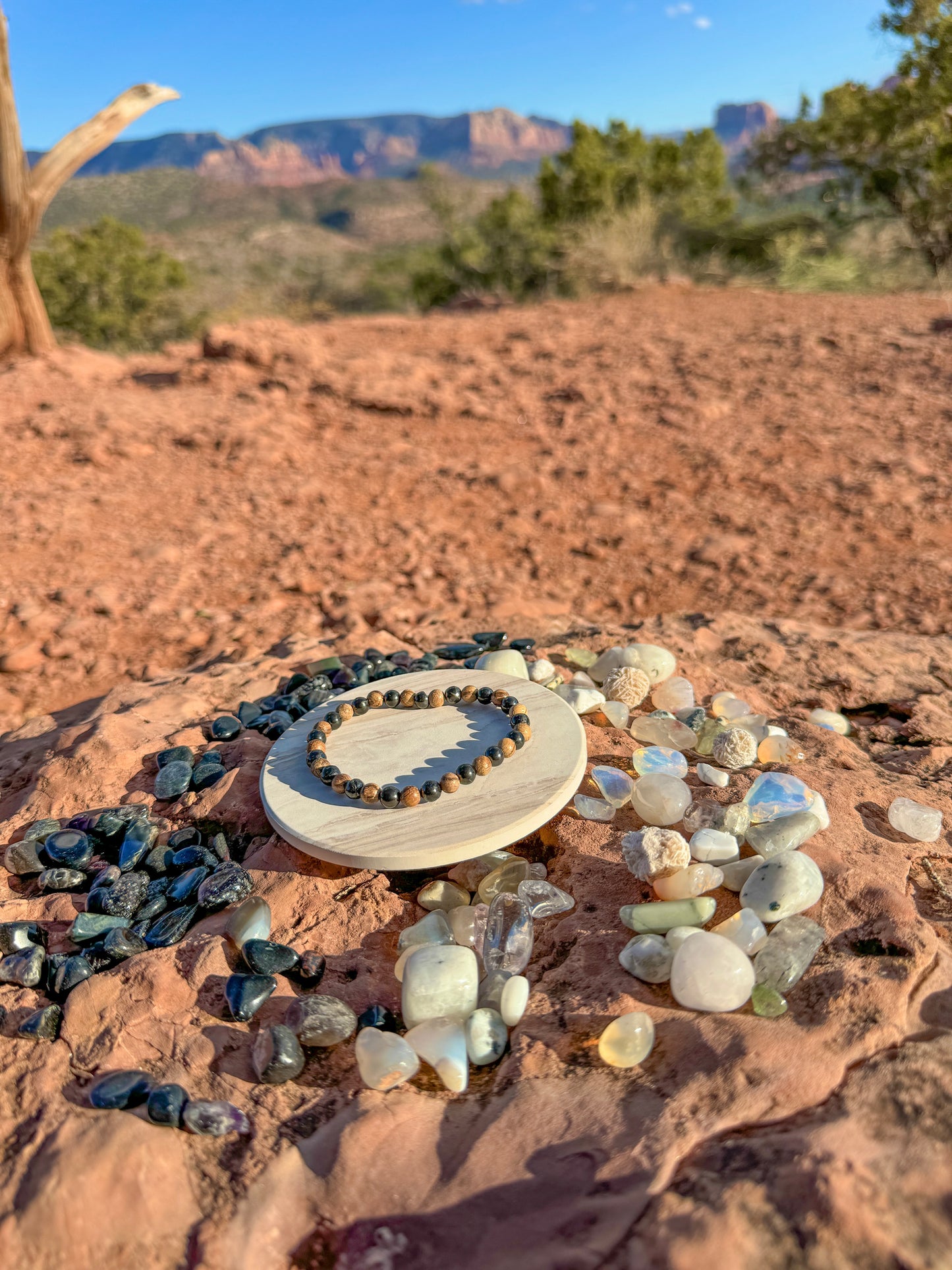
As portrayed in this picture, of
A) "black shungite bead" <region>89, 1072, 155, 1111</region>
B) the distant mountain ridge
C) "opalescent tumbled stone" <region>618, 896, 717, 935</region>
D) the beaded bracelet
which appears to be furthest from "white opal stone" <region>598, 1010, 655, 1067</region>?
the distant mountain ridge

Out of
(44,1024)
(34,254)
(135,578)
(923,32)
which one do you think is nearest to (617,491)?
(135,578)

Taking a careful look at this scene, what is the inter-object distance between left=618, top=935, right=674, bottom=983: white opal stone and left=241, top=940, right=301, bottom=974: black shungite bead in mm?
672

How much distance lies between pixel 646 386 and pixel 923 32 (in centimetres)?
766

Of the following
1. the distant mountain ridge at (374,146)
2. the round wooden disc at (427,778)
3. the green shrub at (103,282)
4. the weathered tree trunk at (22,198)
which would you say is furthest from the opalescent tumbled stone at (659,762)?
the distant mountain ridge at (374,146)

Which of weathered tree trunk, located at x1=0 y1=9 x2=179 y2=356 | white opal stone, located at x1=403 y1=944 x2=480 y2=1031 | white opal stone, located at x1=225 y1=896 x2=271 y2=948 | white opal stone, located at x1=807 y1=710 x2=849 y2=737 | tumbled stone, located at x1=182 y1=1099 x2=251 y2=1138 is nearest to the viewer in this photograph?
tumbled stone, located at x1=182 y1=1099 x2=251 y2=1138

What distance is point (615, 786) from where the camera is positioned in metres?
1.91

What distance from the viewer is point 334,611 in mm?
3129

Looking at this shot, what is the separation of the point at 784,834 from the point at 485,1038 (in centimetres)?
79

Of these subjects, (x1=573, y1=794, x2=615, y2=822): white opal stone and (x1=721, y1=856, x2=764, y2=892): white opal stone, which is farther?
(x1=573, y1=794, x2=615, y2=822): white opal stone

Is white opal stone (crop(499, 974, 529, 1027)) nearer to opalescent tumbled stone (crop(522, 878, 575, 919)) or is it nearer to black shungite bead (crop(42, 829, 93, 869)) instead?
opalescent tumbled stone (crop(522, 878, 575, 919))

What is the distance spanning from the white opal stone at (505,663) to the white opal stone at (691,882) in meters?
0.86

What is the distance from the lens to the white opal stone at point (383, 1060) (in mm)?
1355

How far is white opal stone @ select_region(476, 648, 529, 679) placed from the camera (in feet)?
7.86

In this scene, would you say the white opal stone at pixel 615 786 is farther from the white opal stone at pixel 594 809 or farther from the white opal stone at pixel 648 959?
the white opal stone at pixel 648 959
